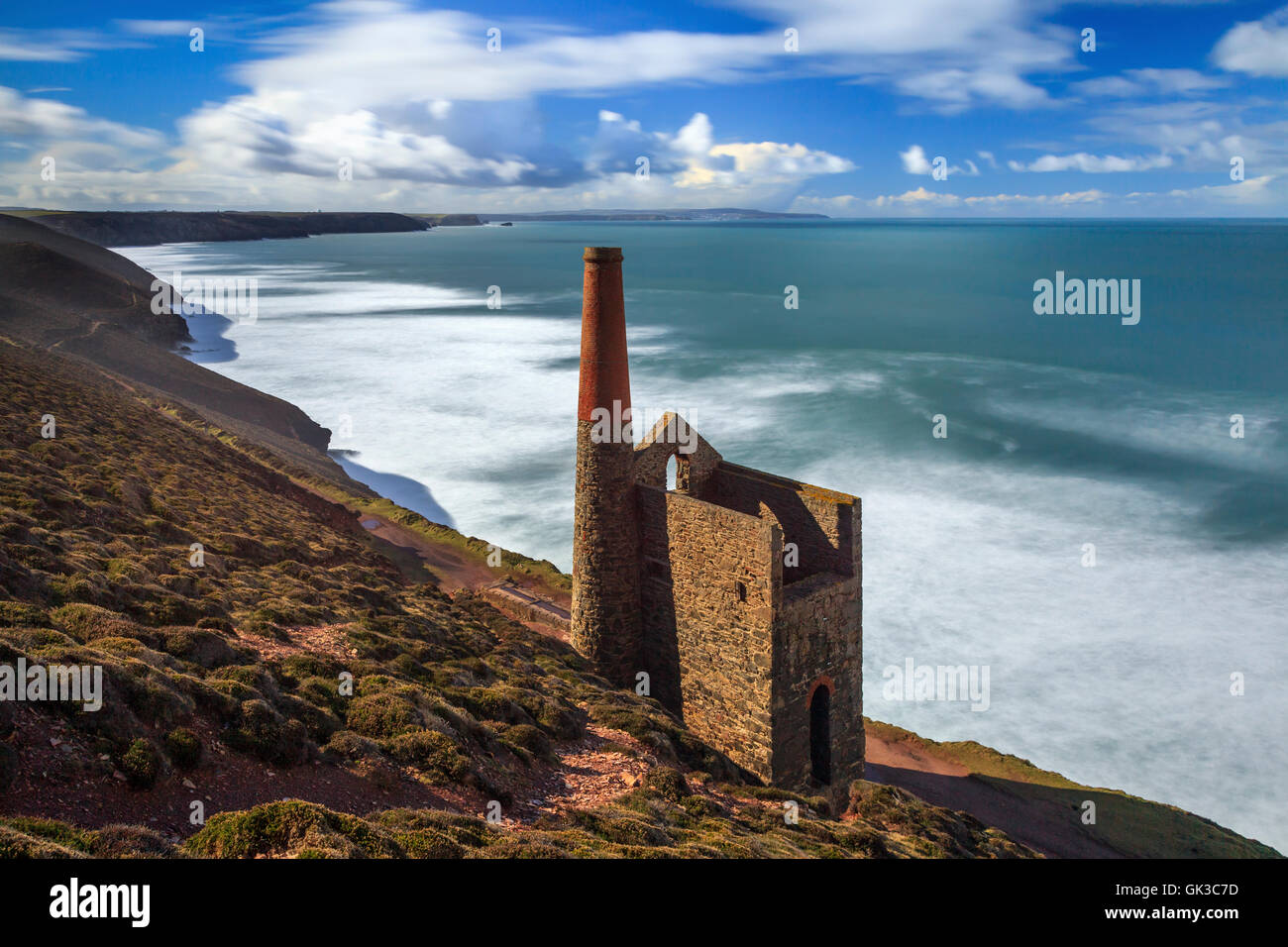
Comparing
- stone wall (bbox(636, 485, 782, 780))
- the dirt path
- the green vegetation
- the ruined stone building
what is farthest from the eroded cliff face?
the dirt path

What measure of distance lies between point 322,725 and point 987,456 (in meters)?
45.6

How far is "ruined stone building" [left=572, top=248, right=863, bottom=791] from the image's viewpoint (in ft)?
56.7

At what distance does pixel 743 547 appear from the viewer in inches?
674

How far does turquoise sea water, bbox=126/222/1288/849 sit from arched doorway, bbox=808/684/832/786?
860 cm

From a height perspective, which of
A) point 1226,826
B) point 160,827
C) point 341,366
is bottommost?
point 1226,826

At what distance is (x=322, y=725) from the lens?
11.4 m

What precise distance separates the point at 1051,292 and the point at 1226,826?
118523mm

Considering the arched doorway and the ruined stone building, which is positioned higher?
the ruined stone building

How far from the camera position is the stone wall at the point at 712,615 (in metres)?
17.0

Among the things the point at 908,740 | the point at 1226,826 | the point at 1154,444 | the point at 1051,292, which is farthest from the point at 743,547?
the point at 1051,292

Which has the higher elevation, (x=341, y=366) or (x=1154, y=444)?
(x=341, y=366)

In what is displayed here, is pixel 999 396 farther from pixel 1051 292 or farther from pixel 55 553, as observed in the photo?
pixel 1051 292

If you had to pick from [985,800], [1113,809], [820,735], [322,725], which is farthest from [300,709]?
[1113,809]

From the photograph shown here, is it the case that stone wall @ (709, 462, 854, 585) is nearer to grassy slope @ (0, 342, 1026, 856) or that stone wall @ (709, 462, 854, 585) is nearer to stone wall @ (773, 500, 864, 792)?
stone wall @ (773, 500, 864, 792)
